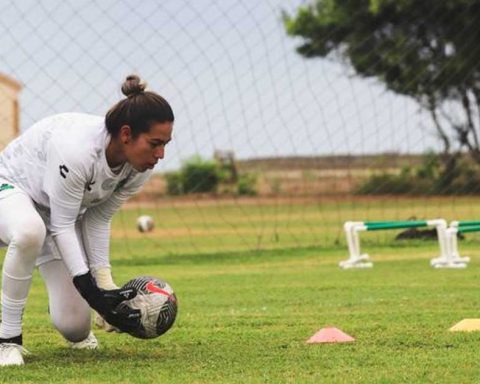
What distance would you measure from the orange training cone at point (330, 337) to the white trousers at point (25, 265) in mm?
1408

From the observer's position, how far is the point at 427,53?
29.6m

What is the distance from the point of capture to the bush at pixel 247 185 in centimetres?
4109

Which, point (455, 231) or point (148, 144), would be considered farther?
point (455, 231)

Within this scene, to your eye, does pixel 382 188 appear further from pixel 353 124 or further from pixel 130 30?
pixel 130 30

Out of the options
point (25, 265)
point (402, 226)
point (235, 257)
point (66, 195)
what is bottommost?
point (235, 257)

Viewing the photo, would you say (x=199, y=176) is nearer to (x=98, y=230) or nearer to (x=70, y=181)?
(x=98, y=230)

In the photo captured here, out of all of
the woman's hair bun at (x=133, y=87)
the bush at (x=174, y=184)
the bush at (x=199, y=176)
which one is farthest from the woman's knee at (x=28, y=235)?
the bush at (x=199, y=176)

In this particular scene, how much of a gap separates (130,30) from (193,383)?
12176mm

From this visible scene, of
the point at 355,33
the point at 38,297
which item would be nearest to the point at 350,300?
the point at 38,297

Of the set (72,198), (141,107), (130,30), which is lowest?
(72,198)

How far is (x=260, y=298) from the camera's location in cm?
1083

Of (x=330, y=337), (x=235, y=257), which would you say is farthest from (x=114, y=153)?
(x=235, y=257)

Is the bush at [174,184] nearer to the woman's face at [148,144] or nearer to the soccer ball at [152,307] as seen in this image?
the soccer ball at [152,307]

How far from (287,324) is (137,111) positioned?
2801 mm
